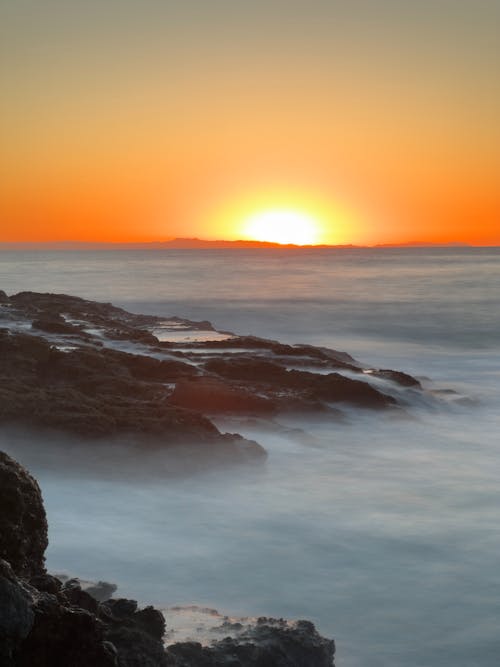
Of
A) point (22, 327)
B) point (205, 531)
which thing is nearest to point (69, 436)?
point (205, 531)

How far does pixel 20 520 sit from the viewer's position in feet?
15.0

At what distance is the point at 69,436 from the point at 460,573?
5.49 m

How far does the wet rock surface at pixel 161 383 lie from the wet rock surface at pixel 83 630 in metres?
5.49

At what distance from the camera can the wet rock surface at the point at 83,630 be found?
12.2ft

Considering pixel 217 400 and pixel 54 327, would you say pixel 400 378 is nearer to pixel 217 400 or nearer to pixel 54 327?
pixel 217 400

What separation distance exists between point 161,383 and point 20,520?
34.2 feet

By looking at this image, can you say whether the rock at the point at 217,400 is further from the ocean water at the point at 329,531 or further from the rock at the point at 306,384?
the rock at the point at 306,384

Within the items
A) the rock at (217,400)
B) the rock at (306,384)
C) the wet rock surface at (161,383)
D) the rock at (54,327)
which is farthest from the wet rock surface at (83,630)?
the rock at (54,327)

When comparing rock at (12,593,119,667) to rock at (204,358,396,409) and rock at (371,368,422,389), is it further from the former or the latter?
rock at (371,368,422,389)

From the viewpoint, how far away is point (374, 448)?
1335 centimetres

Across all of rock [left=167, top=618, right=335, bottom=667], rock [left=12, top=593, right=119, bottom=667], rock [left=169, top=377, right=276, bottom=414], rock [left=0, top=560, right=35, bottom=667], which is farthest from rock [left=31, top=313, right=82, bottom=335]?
rock [left=0, top=560, right=35, bottom=667]

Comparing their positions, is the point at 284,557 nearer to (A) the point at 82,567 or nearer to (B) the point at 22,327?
(A) the point at 82,567

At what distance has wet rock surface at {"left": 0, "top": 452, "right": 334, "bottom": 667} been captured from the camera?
3719mm

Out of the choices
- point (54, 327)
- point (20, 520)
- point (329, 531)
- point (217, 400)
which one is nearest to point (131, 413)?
point (217, 400)
